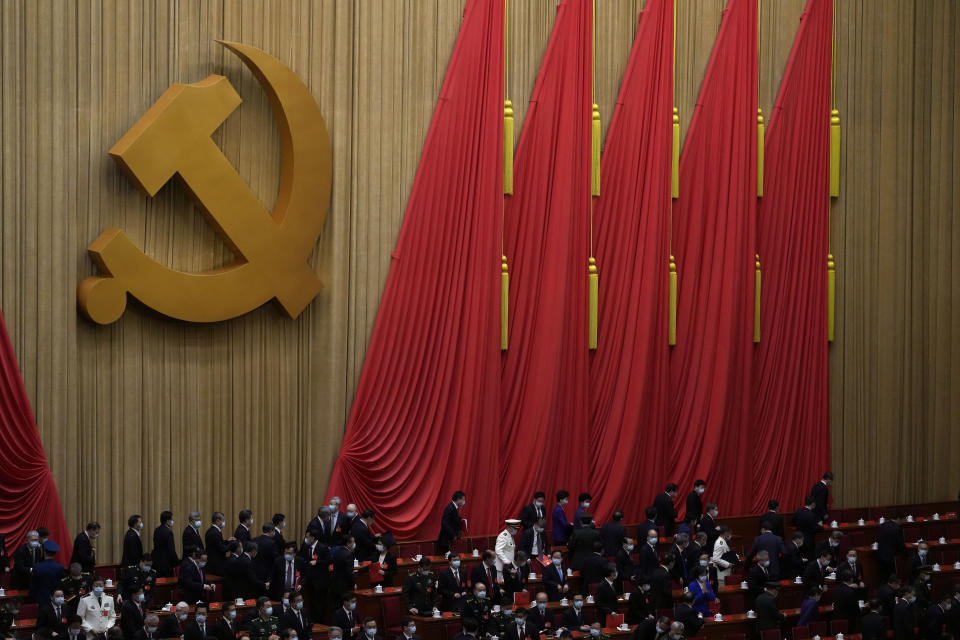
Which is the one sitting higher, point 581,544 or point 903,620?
point 581,544

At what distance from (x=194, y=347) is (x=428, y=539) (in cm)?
359

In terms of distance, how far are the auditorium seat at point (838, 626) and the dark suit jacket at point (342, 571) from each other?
4561 millimetres

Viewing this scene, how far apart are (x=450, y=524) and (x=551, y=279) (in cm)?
373

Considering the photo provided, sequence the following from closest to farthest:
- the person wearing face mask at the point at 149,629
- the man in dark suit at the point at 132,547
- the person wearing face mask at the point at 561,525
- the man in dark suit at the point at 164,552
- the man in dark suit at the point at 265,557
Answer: the person wearing face mask at the point at 149,629 < the man in dark suit at the point at 132,547 < the man in dark suit at the point at 265,557 < the man in dark suit at the point at 164,552 < the person wearing face mask at the point at 561,525

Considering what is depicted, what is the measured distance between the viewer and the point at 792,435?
20.1 m

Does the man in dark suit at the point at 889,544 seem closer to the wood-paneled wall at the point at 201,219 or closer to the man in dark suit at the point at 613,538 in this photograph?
the man in dark suit at the point at 613,538

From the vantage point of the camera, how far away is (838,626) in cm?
1373

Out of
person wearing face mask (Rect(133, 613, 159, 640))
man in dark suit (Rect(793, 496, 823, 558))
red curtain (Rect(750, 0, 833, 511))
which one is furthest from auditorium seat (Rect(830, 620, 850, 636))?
person wearing face mask (Rect(133, 613, 159, 640))

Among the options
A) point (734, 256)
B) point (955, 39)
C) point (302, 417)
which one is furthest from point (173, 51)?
point (955, 39)

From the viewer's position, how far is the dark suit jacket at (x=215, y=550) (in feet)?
46.5

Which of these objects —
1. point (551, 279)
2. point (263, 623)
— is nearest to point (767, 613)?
point (263, 623)

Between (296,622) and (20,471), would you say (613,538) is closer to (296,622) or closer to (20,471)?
(296,622)

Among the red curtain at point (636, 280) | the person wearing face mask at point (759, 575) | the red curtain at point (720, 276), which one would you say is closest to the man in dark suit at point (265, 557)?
the person wearing face mask at point (759, 575)

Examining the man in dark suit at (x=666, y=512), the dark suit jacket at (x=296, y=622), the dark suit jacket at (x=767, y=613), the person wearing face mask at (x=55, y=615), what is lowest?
the dark suit jacket at (x=767, y=613)
